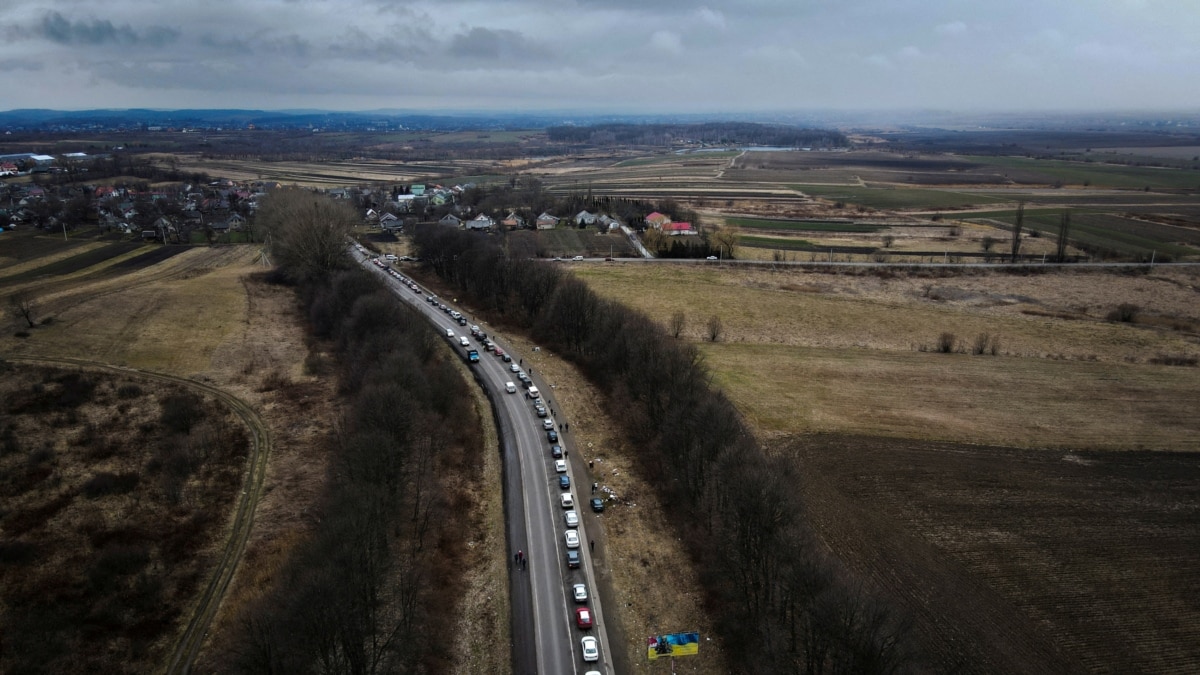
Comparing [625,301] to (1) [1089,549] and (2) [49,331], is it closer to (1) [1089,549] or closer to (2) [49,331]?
(1) [1089,549]

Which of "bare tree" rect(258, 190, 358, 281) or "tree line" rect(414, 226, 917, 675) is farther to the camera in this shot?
"bare tree" rect(258, 190, 358, 281)

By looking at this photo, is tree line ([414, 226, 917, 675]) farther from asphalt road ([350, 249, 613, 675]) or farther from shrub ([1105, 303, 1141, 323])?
shrub ([1105, 303, 1141, 323])

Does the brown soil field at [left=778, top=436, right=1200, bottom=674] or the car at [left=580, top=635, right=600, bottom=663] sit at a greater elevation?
the brown soil field at [left=778, top=436, right=1200, bottom=674]

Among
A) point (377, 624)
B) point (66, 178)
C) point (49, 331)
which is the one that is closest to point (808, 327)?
point (377, 624)

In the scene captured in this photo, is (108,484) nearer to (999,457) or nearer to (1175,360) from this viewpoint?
(999,457)

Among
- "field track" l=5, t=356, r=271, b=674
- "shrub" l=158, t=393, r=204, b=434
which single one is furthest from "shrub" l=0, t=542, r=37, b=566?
"shrub" l=158, t=393, r=204, b=434

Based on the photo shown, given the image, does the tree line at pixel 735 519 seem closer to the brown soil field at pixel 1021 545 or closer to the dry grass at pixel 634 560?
the dry grass at pixel 634 560

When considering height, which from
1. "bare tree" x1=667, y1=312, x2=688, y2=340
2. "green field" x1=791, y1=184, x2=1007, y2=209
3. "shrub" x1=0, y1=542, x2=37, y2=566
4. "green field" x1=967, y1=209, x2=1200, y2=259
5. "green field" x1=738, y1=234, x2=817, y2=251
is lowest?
"shrub" x1=0, y1=542, x2=37, y2=566
